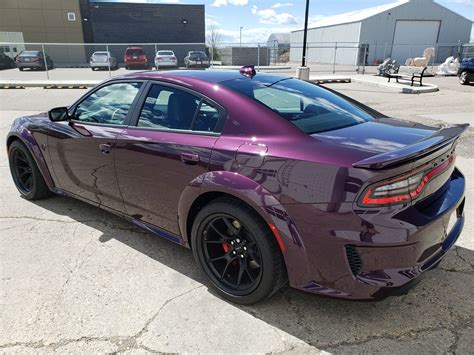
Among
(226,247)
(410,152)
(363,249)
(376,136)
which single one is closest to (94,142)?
(226,247)

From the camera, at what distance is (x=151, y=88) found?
3.20 meters

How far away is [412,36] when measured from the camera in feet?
131

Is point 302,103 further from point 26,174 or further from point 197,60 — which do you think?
point 197,60

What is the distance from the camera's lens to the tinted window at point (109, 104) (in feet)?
11.1

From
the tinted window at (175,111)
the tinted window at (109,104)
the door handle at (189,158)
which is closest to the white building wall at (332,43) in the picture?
the tinted window at (109,104)

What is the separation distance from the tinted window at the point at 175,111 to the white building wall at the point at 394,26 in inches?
1517

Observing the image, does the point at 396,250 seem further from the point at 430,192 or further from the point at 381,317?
the point at 381,317

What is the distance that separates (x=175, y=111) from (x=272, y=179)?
1119 millimetres

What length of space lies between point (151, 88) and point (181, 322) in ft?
6.09

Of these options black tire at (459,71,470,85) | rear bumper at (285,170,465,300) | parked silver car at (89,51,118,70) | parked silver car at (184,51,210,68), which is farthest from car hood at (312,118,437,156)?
parked silver car at (89,51,118,70)

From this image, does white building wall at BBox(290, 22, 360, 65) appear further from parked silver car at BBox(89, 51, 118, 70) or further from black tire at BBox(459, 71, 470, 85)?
parked silver car at BBox(89, 51, 118, 70)

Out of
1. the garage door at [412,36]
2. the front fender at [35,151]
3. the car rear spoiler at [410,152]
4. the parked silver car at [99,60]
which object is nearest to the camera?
the car rear spoiler at [410,152]

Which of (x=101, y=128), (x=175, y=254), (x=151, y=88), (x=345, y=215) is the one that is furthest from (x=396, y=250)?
(x=101, y=128)

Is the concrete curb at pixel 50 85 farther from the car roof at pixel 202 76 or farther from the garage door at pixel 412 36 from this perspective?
the garage door at pixel 412 36
